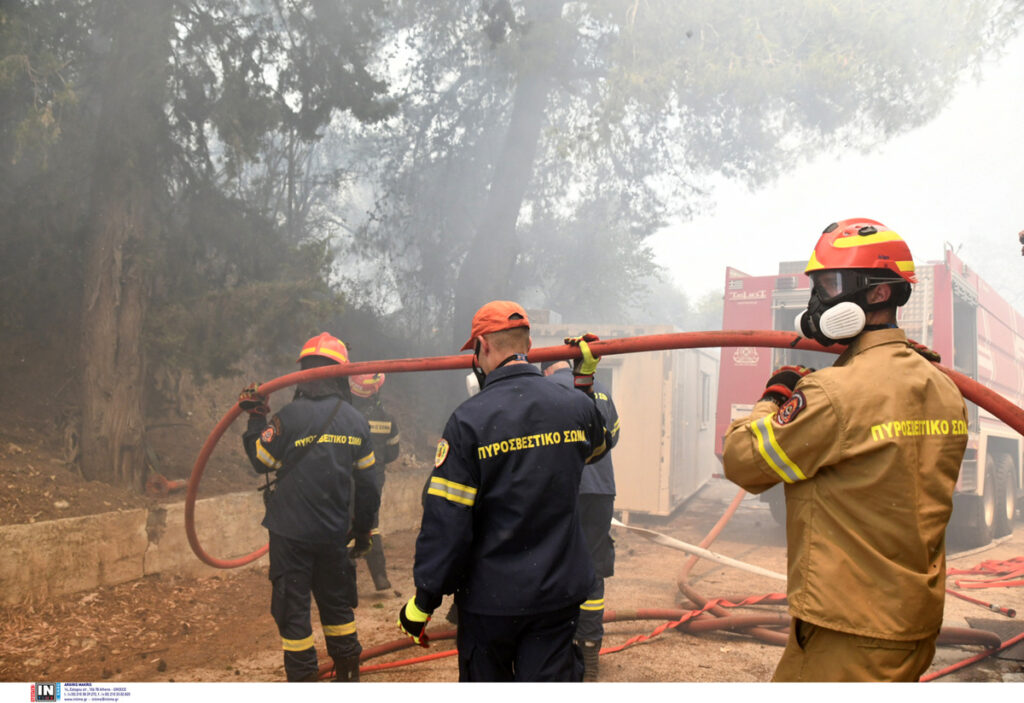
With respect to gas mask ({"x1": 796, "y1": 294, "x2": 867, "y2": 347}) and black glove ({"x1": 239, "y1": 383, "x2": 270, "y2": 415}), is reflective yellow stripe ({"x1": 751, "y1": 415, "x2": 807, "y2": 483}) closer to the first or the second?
gas mask ({"x1": 796, "y1": 294, "x2": 867, "y2": 347})

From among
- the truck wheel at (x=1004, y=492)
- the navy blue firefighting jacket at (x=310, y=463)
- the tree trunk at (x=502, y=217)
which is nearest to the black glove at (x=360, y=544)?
the navy blue firefighting jacket at (x=310, y=463)

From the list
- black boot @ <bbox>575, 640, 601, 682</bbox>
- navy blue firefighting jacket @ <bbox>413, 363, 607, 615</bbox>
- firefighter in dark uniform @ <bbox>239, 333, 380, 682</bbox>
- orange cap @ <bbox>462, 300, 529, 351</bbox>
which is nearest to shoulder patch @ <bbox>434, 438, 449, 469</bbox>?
navy blue firefighting jacket @ <bbox>413, 363, 607, 615</bbox>

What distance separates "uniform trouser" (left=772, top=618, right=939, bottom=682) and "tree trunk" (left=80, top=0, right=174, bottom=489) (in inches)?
245

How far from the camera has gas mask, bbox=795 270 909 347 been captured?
7.41 feet

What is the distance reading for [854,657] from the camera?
2.09 metres

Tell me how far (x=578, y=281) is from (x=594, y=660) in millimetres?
10140

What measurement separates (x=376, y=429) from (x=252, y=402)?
2597mm

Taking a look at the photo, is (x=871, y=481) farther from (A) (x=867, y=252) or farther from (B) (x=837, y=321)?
(A) (x=867, y=252)

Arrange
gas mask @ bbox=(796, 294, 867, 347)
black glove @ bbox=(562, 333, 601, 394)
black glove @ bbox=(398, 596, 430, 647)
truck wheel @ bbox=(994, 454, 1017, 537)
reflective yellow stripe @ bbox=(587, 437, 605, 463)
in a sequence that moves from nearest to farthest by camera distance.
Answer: gas mask @ bbox=(796, 294, 867, 347), black glove @ bbox=(398, 596, 430, 647), reflective yellow stripe @ bbox=(587, 437, 605, 463), black glove @ bbox=(562, 333, 601, 394), truck wheel @ bbox=(994, 454, 1017, 537)

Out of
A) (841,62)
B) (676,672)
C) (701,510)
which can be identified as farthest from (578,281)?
(676,672)

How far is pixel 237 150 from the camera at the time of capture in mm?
7605

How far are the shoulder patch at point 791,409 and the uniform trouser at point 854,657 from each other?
0.62 meters

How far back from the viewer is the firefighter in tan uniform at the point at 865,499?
2.06 m
